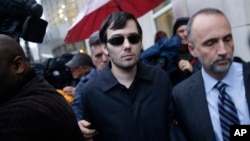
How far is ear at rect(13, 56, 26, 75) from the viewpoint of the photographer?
1824 millimetres

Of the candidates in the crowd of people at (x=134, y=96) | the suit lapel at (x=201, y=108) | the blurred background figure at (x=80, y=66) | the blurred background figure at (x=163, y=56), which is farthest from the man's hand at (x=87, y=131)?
the blurred background figure at (x=80, y=66)

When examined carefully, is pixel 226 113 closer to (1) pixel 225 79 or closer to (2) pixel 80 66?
(1) pixel 225 79

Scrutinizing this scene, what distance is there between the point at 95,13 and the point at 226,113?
8.09ft

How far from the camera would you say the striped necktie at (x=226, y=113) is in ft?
6.86

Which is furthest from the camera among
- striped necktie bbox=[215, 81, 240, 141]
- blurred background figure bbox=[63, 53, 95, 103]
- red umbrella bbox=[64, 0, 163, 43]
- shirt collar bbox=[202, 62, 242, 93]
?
blurred background figure bbox=[63, 53, 95, 103]

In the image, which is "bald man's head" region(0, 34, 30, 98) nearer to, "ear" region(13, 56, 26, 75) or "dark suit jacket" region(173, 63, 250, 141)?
"ear" region(13, 56, 26, 75)

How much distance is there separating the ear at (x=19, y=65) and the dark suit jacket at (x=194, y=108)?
40.5 inches

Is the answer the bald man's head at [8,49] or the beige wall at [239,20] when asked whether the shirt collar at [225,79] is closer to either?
the bald man's head at [8,49]

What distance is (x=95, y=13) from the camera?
4.20 metres

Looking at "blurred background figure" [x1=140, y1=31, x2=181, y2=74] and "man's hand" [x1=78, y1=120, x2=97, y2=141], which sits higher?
"blurred background figure" [x1=140, y1=31, x2=181, y2=74]

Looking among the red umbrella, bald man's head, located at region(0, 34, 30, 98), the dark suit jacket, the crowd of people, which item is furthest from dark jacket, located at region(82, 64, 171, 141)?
the red umbrella

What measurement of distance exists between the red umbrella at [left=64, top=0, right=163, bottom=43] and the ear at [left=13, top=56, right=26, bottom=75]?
2005mm

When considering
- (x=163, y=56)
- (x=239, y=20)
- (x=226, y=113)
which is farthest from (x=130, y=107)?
(x=239, y=20)

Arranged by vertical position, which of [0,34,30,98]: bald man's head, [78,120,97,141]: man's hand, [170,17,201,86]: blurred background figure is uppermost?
[0,34,30,98]: bald man's head
